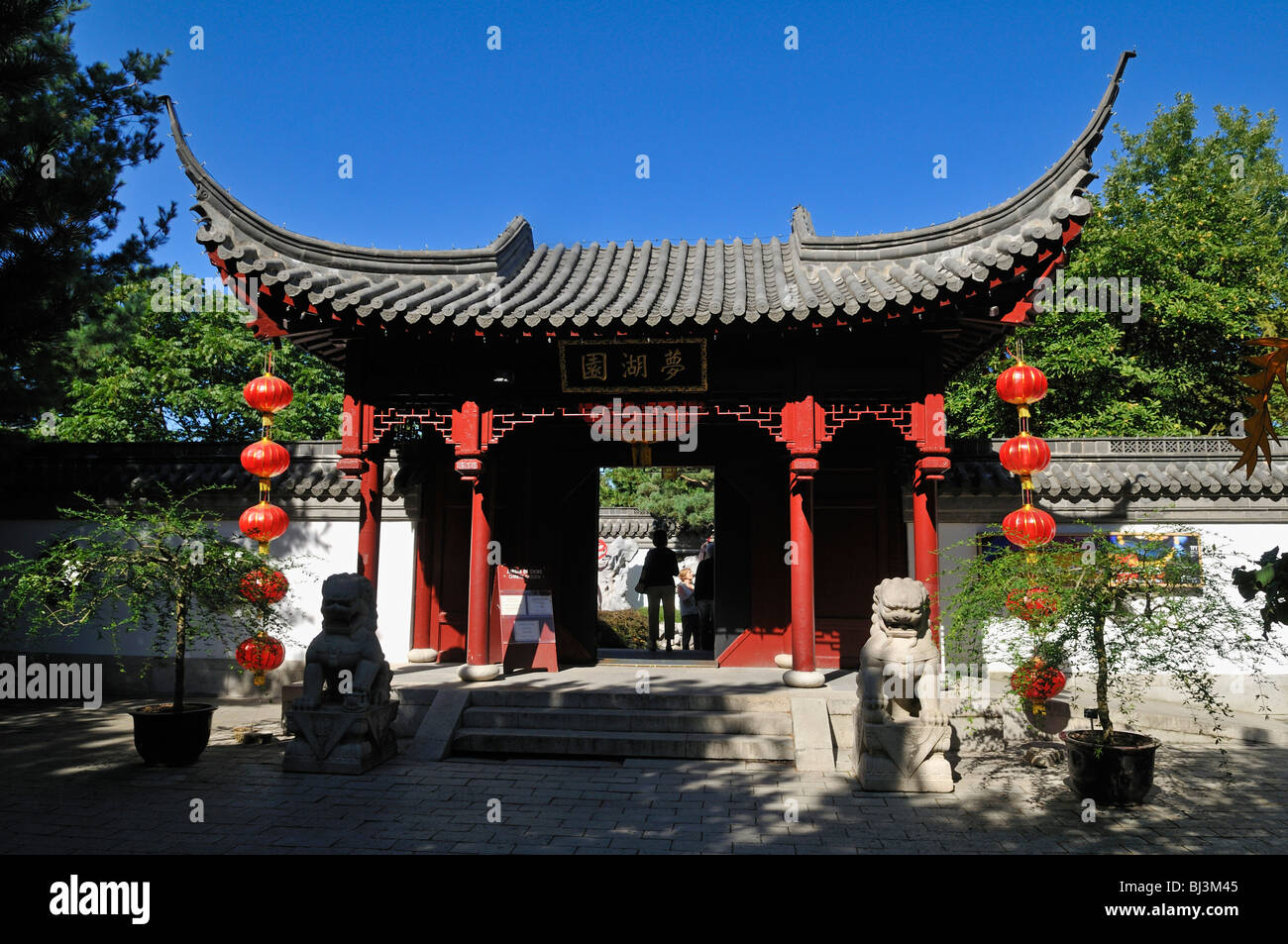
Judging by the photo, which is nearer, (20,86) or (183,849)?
(183,849)

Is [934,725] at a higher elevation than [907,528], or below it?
below

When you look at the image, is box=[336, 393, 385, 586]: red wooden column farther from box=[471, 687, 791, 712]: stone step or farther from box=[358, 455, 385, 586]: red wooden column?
box=[471, 687, 791, 712]: stone step

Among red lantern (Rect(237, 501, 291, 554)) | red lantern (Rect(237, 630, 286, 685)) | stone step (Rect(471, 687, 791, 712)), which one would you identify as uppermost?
red lantern (Rect(237, 501, 291, 554))

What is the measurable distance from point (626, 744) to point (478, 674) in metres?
1.83

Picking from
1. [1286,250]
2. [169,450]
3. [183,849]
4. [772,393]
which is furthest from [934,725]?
[1286,250]

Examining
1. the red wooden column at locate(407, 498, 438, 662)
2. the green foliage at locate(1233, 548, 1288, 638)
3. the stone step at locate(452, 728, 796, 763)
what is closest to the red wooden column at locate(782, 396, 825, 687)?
the stone step at locate(452, 728, 796, 763)

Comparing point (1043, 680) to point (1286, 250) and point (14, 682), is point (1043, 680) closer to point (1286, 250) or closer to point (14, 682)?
point (14, 682)

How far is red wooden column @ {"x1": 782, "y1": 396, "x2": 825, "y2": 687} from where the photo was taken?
736 centimetres

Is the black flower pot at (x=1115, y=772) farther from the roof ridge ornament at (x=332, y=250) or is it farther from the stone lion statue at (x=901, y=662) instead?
the roof ridge ornament at (x=332, y=250)

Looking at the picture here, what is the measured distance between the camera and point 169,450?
10.5 m

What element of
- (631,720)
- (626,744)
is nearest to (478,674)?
(631,720)

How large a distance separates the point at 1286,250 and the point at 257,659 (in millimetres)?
21074

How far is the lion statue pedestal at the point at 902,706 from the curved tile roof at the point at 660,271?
8.71 ft

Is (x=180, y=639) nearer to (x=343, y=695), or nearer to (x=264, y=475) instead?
(x=343, y=695)
